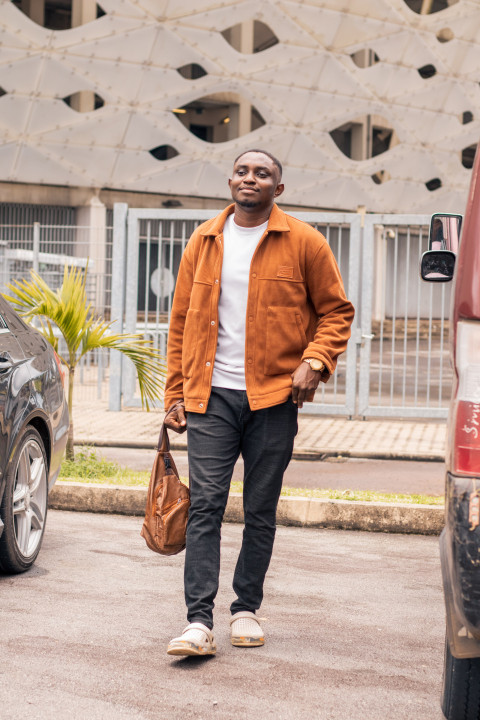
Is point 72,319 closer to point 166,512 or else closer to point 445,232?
point 166,512

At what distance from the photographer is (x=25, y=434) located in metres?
5.48

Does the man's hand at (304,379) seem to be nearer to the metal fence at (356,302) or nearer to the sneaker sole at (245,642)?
the sneaker sole at (245,642)

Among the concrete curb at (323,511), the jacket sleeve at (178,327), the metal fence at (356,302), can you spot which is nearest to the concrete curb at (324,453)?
the metal fence at (356,302)

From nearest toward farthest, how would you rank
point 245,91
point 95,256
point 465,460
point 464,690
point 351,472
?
1. point 465,460
2. point 464,690
3. point 351,472
4. point 95,256
5. point 245,91

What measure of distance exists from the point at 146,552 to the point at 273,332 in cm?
220

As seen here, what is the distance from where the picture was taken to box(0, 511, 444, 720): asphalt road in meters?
3.69

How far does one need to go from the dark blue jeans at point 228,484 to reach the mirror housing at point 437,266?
28.3 inches

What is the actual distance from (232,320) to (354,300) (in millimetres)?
8084

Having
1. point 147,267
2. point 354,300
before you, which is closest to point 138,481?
point 354,300

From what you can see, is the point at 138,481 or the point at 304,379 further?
the point at 138,481

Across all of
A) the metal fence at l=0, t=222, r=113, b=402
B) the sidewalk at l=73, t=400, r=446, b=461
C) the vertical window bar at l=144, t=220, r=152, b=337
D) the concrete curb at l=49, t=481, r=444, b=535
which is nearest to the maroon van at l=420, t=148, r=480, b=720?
the concrete curb at l=49, t=481, r=444, b=535

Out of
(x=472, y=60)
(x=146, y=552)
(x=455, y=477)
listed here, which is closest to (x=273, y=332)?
(x=455, y=477)

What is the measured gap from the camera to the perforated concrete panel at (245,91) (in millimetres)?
30234

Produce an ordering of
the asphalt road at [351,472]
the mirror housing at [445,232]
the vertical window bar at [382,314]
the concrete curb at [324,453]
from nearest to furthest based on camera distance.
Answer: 1. the mirror housing at [445,232]
2. the asphalt road at [351,472]
3. the concrete curb at [324,453]
4. the vertical window bar at [382,314]
